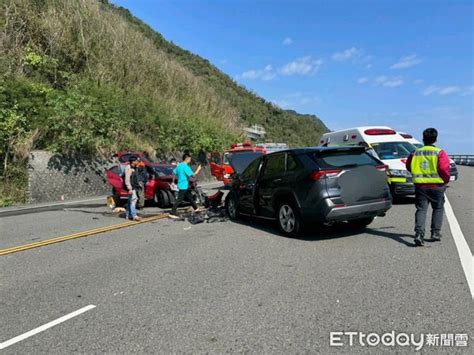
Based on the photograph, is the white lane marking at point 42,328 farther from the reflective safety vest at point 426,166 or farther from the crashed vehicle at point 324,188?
the reflective safety vest at point 426,166

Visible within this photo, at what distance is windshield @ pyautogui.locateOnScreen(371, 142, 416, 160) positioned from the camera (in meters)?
13.4

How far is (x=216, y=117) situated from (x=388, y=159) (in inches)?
1036

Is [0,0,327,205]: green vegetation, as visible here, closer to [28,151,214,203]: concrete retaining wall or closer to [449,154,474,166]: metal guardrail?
[28,151,214,203]: concrete retaining wall

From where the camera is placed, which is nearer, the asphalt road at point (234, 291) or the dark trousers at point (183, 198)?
the asphalt road at point (234, 291)

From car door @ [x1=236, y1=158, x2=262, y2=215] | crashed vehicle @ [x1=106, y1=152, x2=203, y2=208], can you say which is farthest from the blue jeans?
car door @ [x1=236, y1=158, x2=262, y2=215]

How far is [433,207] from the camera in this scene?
287 inches

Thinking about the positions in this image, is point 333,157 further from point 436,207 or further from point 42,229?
point 42,229

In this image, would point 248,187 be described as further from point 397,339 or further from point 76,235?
point 397,339

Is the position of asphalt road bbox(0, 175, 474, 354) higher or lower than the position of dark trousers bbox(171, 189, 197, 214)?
lower

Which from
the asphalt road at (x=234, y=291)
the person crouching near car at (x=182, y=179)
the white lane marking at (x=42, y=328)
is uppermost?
the person crouching near car at (x=182, y=179)

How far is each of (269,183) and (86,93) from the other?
16550mm

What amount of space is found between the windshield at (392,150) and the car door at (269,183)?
5.49m

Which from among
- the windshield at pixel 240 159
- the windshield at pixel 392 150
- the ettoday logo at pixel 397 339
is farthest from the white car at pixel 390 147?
the ettoday logo at pixel 397 339

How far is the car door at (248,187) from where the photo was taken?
32.0 feet
